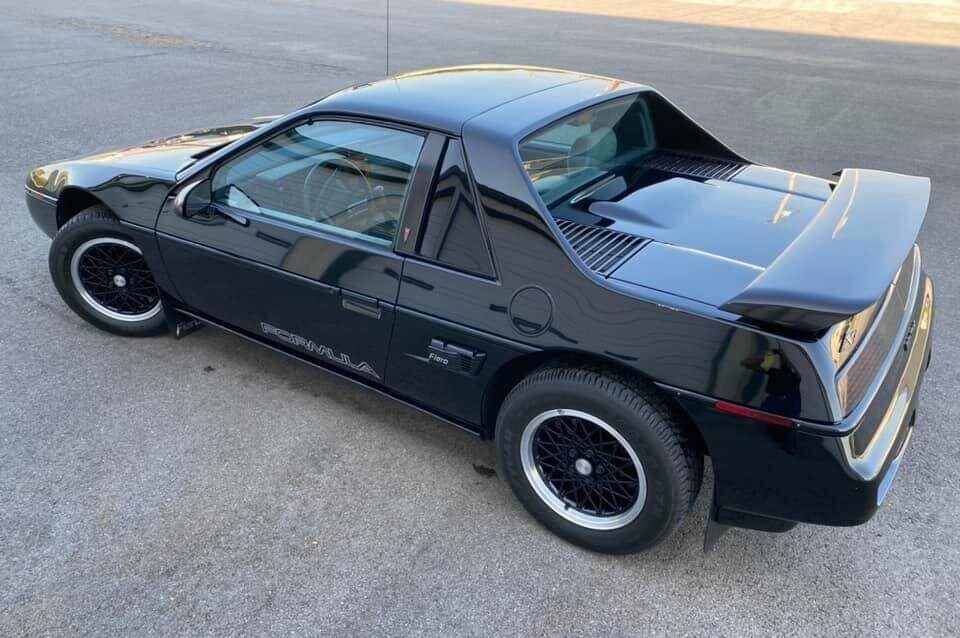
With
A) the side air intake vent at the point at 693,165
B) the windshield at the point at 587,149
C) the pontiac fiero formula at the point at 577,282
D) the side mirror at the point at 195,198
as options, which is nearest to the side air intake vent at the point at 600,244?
the pontiac fiero formula at the point at 577,282

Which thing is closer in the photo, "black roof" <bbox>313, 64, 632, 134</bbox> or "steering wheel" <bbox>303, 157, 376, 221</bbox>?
"black roof" <bbox>313, 64, 632, 134</bbox>

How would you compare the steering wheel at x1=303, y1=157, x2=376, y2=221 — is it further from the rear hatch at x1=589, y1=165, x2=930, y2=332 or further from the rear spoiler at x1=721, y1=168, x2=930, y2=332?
the rear spoiler at x1=721, y1=168, x2=930, y2=332

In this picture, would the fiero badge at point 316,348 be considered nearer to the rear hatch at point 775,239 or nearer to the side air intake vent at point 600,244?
the side air intake vent at point 600,244

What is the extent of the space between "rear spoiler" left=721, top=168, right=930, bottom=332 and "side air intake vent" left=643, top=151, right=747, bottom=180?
2.12 feet

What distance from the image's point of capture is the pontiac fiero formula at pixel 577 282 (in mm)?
2242

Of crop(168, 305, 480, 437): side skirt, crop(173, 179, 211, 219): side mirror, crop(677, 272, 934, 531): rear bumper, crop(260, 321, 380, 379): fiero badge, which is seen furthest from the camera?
crop(173, 179, 211, 219): side mirror

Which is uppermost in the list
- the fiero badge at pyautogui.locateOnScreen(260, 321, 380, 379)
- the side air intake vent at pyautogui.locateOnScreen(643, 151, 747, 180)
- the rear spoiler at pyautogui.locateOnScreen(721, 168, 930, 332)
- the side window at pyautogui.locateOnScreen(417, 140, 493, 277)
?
the rear spoiler at pyautogui.locateOnScreen(721, 168, 930, 332)

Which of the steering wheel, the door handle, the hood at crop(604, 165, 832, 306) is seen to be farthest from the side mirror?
the hood at crop(604, 165, 832, 306)

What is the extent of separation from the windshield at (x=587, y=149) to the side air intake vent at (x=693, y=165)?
74mm

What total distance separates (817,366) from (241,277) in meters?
2.35

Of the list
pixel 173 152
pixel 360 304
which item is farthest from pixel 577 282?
pixel 173 152

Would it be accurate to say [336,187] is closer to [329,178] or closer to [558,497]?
[329,178]

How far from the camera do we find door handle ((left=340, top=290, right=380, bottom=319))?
2914mm

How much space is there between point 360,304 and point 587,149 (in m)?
1.14
